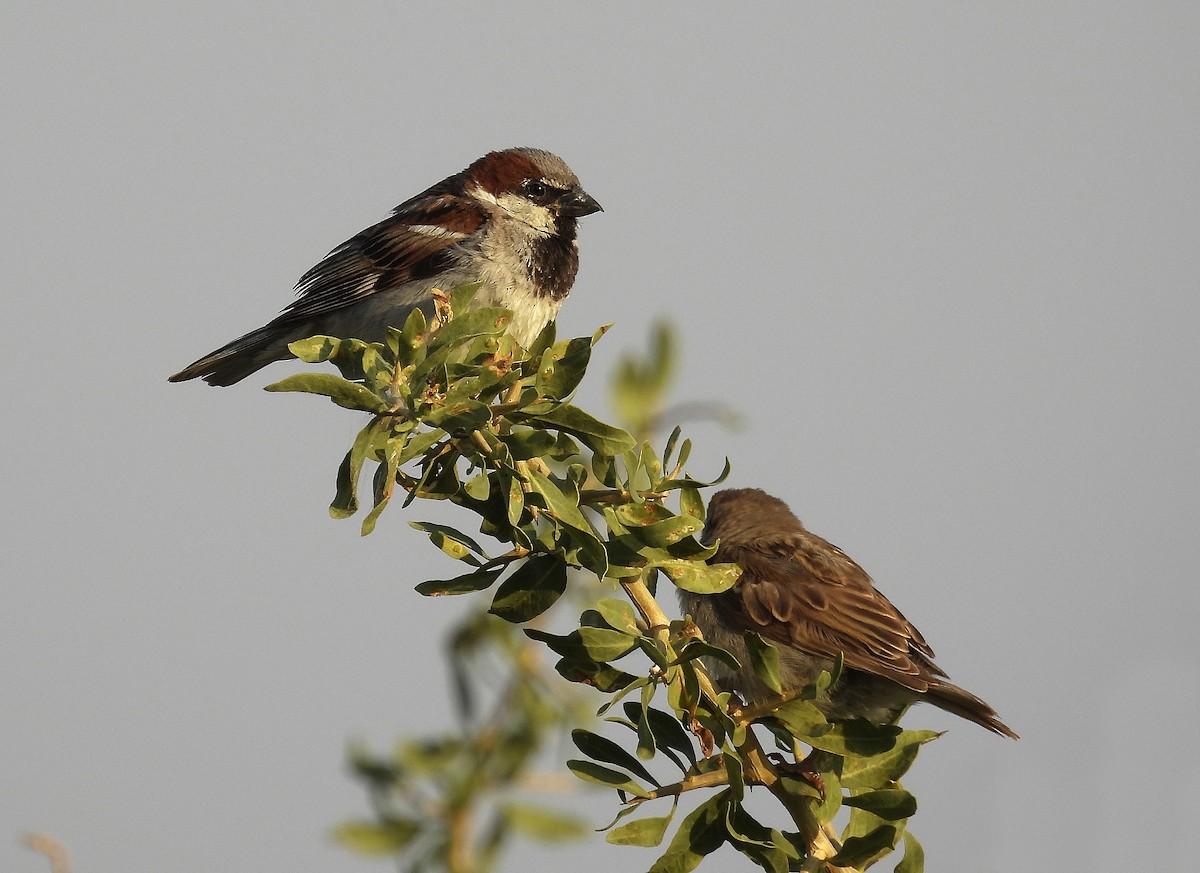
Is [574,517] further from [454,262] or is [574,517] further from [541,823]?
[454,262]

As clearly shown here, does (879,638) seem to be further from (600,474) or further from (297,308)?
(297,308)

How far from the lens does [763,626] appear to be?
15.0ft

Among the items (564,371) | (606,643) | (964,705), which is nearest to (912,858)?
(606,643)

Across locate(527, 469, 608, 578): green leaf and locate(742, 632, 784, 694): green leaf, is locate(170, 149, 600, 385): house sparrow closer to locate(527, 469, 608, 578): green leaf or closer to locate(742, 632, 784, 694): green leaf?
locate(527, 469, 608, 578): green leaf

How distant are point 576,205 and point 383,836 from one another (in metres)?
3.39

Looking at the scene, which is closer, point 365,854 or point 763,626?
point 365,854

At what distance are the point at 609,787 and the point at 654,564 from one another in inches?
16.1

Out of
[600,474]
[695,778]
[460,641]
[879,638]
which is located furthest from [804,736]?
[879,638]

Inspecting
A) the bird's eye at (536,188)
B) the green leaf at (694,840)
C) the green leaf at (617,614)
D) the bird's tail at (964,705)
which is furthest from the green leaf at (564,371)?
the bird's eye at (536,188)

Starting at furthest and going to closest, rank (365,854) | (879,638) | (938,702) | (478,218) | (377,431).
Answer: (478,218) → (879,638) → (938,702) → (365,854) → (377,431)

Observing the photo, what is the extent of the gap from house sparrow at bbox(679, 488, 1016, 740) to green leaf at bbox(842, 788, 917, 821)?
165cm

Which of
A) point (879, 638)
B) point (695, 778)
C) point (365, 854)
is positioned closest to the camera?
point (695, 778)

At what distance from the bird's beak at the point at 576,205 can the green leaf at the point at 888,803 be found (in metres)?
3.90

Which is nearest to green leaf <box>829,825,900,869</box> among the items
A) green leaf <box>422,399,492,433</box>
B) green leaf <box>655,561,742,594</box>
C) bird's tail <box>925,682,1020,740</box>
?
→ green leaf <box>655,561,742,594</box>
